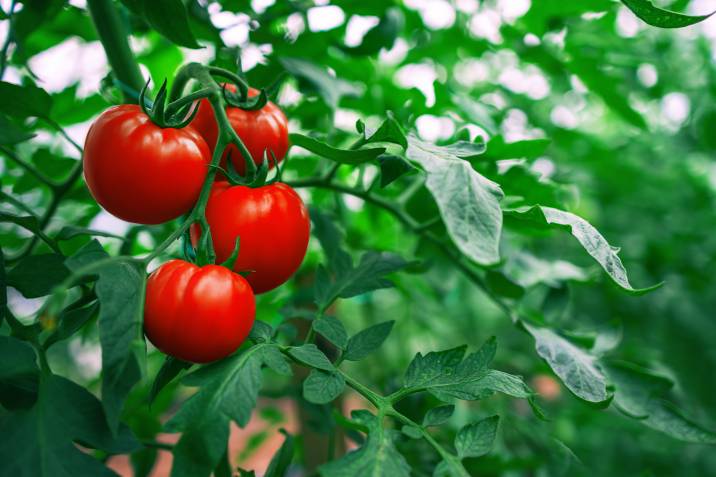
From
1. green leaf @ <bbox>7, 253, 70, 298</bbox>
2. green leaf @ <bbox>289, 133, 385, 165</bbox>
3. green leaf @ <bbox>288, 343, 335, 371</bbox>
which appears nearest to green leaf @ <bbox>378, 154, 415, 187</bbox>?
green leaf @ <bbox>289, 133, 385, 165</bbox>

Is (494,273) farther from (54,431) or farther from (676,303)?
(676,303)

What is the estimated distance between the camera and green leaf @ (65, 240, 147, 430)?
13.8 inches

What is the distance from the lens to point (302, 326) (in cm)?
92

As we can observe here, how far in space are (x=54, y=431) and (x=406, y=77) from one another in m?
1.18

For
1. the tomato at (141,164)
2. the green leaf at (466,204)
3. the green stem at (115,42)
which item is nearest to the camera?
the green leaf at (466,204)

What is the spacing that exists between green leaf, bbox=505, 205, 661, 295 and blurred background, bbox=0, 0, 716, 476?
159 mm

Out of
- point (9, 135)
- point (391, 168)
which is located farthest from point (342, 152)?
point (9, 135)

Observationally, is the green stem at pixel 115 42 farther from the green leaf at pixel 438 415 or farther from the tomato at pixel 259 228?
the green leaf at pixel 438 415

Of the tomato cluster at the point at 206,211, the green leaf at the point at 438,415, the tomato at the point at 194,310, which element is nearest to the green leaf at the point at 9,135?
the tomato cluster at the point at 206,211

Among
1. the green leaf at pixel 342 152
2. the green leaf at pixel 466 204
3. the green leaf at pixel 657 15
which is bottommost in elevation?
the green leaf at pixel 342 152

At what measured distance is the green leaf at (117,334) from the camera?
0.35 m

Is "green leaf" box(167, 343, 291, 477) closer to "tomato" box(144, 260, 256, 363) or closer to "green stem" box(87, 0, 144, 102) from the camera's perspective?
"tomato" box(144, 260, 256, 363)

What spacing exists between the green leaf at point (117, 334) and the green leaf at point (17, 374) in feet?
0.28

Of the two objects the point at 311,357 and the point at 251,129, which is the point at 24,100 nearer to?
the point at 251,129
